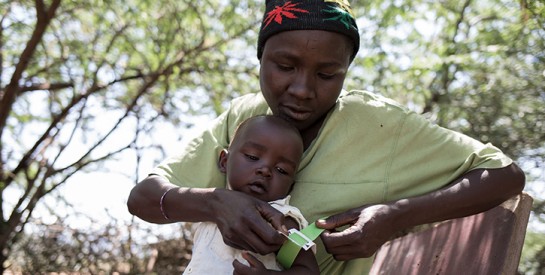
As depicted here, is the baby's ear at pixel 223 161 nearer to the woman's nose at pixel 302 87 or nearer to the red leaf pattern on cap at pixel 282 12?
the woman's nose at pixel 302 87

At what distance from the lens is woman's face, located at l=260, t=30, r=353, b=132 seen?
7.78 ft

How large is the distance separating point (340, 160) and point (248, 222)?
1.80 ft

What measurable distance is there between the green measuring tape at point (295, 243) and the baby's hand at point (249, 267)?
0.06 metres

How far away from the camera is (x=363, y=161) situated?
96.0 inches

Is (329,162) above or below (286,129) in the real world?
below

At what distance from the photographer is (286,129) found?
2.38 meters

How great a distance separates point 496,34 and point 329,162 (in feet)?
10.3

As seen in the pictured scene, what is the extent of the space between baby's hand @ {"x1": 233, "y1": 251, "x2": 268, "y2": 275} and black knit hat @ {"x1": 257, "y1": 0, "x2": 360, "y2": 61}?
31.1 inches

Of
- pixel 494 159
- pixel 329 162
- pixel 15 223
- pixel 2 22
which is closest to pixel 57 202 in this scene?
pixel 15 223

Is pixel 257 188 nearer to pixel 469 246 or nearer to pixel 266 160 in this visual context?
pixel 266 160

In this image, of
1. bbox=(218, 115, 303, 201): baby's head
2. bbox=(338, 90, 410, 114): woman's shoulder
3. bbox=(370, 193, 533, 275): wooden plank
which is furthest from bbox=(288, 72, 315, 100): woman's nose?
bbox=(370, 193, 533, 275): wooden plank

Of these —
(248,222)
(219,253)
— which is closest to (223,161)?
(219,253)

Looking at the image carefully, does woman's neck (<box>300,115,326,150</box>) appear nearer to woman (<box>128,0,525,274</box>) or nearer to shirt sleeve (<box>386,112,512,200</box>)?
woman (<box>128,0,525,274</box>)

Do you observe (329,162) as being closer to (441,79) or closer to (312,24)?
(312,24)
